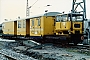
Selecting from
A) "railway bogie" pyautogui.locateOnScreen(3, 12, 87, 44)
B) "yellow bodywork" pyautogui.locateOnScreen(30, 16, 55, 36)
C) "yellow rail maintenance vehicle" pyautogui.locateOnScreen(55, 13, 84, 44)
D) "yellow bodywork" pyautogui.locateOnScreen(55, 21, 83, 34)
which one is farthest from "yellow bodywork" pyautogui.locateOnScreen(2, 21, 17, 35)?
"yellow rail maintenance vehicle" pyautogui.locateOnScreen(55, 13, 84, 44)

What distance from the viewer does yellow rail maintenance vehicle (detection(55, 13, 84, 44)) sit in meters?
17.8

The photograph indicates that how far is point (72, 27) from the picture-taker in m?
18.0

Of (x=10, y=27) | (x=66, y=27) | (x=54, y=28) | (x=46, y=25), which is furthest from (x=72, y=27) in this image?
(x=10, y=27)

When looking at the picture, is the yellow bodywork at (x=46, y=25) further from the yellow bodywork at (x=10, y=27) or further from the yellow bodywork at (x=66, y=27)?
the yellow bodywork at (x=10, y=27)

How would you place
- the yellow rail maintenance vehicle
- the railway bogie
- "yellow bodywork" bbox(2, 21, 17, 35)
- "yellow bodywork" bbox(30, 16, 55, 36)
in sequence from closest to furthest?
the yellow rail maintenance vehicle, the railway bogie, "yellow bodywork" bbox(30, 16, 55, 36), "yellow bodywork" bbox(2, 21, 17, 35)

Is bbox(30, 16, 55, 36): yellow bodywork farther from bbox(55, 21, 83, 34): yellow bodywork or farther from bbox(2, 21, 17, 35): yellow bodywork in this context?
bbox(2, 21, 17, 35): yellow bodywork

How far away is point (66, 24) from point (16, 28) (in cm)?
1382

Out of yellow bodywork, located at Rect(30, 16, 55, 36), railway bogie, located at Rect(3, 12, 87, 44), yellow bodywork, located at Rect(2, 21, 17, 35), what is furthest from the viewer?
yellow bodywork, located at Rect(2, 21, 17, 35)

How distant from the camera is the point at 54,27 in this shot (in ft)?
66.5

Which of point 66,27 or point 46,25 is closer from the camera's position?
point 66,27

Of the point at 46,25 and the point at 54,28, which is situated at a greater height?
the point at 46,25

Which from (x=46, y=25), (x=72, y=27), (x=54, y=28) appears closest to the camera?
(x=72, y=27)

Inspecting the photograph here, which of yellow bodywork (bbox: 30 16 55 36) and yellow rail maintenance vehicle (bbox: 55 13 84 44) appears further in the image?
yellow bodywork (bbox: 30 16 55 36)

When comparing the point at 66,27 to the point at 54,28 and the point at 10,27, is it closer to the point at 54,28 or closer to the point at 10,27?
the point at 54,28
